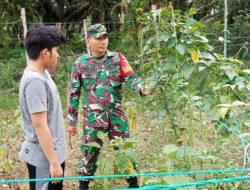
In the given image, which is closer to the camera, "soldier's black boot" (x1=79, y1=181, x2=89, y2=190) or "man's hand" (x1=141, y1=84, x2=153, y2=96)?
"man's hand" (x1=141, y1=84, x2=153, y2=96)

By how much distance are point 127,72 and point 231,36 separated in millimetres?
6092

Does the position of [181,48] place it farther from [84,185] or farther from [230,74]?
[84,185]

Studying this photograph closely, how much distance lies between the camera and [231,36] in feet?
28.2

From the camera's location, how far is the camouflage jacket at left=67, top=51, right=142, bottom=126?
2.98 meters

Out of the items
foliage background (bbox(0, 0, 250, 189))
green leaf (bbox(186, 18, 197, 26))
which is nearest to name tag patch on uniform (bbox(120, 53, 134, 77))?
foliage background (bbox(0, 0, 250, 189))

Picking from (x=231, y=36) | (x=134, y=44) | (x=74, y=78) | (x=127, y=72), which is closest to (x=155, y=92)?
(x=127, y=72)

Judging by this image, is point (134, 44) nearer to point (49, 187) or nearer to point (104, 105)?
point (104, 105)

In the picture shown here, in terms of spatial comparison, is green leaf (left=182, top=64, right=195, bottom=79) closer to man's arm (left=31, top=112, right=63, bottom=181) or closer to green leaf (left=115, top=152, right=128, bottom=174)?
green leaf (left=115, top=152, right=128, bottom=174)

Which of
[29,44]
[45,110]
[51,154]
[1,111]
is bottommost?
[1,111]

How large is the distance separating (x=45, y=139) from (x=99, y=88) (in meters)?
0.97

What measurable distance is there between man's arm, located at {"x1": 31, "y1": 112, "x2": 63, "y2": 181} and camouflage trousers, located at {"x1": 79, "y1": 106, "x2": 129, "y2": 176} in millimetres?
864

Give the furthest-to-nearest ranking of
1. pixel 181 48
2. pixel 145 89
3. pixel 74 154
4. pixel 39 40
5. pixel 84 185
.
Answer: pixel 74 154 < pixel 84 185 < pixel 145 89 < pixel 181 48 < pixel 39 40

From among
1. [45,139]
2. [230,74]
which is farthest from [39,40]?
[230,74]

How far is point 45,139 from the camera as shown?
2.11 metres
